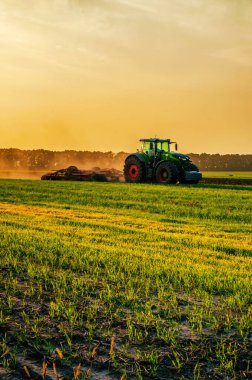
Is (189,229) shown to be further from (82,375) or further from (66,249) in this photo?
(82,375)

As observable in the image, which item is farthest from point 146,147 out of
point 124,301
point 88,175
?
point 124,301

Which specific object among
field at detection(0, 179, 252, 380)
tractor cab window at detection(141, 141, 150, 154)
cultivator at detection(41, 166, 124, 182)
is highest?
tractor cab window at detection(141, 141, 150, 154)

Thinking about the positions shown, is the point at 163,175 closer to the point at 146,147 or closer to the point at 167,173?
the point at 167,173

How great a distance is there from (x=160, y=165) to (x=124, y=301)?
23369 mm

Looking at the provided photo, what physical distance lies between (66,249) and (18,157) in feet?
293

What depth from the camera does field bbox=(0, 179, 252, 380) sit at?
179 inches

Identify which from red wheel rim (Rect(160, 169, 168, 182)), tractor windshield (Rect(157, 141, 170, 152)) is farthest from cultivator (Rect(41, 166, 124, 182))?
red wheel rim (Rect(160, 169, 168, 182))

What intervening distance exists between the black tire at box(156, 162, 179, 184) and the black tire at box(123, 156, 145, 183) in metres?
1.21

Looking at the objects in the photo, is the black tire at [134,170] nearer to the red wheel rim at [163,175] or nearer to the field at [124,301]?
the red wheel rim at [163,175]

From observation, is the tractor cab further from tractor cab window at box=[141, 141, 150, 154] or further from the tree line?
the tree line

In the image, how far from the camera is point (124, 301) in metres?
6.29

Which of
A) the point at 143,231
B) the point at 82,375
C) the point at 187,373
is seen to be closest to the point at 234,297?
the point at 187,373

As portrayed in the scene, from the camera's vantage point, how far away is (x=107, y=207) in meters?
19.0

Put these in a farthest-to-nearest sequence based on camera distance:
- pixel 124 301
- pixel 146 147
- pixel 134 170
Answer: pixel 134 170
pixel 146 147
pixel 124 301
